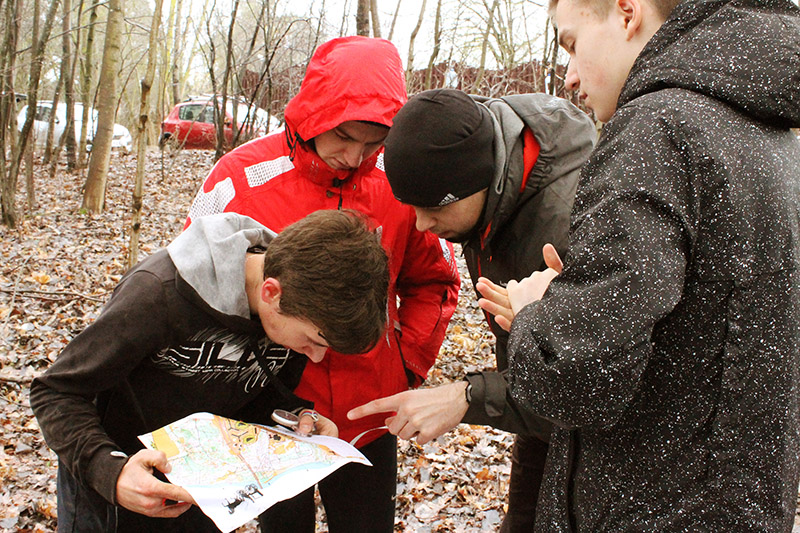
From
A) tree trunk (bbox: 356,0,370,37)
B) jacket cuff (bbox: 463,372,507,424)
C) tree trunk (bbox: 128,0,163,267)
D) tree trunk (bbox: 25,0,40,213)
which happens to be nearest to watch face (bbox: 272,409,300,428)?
jacket cuff (bbox: 463,372,507,424)

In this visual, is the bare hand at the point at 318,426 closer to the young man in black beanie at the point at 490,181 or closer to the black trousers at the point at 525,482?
the young man in black beanie at the point at 490,181

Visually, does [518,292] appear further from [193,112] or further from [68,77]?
[193,112]

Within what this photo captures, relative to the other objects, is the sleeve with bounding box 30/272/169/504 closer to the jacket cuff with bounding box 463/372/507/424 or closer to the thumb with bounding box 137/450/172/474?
the thumb with bounding box 137/450/172/474

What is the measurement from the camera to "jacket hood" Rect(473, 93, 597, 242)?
6.37 feet

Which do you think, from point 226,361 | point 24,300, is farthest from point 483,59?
point 226,361

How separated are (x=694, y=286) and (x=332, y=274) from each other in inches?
38.6

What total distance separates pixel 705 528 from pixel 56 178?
14858 mm

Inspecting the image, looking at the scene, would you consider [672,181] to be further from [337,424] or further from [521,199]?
[337,424]

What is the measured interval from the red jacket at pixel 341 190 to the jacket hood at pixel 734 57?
132 cm

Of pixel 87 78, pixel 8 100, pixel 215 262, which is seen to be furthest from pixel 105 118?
pixel 215 262

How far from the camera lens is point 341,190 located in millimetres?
2453

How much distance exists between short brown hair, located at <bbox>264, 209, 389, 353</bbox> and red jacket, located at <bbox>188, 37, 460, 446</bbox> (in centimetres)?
49

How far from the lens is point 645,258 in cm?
106

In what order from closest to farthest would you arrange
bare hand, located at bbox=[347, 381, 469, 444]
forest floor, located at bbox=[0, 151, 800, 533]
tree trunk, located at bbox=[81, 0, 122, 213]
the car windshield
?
bare hand, located at bbox=[347, 381, 469, 444], forest floor, located at bbox=[0, 151, 800, 533], tree trunk, located at bbox=[81, 0, 122, 213], the car windshield
